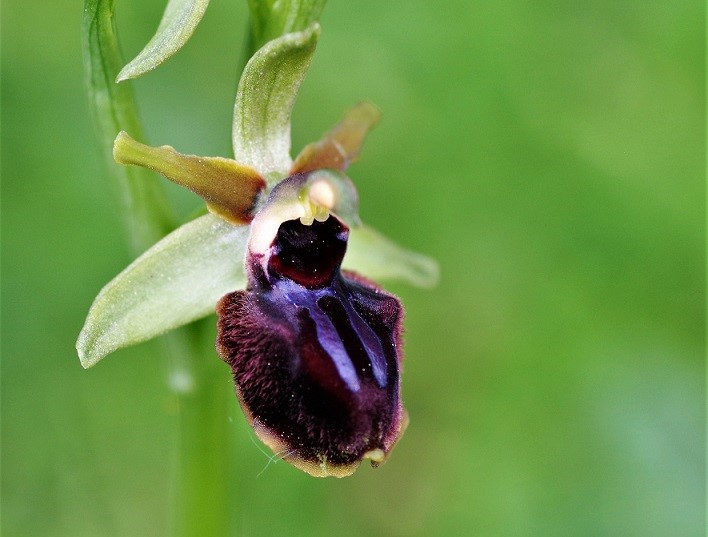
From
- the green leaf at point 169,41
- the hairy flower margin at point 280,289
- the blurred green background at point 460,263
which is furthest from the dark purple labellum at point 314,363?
the blurred green background at point 460,263

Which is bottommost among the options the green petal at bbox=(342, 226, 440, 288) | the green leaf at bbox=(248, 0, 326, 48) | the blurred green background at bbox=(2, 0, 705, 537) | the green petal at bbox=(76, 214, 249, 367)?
the blurred green background at bbox=(2, 0, 705, 537)

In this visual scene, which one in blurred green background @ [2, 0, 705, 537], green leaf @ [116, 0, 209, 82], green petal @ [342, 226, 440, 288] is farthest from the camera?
blurred green background @ [2, 0, 705, 537]

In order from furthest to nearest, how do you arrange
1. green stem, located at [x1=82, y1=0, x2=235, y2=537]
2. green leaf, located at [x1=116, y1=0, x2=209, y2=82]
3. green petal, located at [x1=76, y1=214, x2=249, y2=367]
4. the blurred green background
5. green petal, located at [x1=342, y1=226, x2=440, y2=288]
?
1. the blurred green background
2. green petal, located at [x1=342, y1=226, x2=440, y2=288]
3. green stem, located at [x1=82, y1=0, x2=235, y2=537]
4. green petal, located at [x1=76, y1=214, x2=249, y2=367]
5. green leaf, located at [x1=116, y1=0, x2=209, y2=82]

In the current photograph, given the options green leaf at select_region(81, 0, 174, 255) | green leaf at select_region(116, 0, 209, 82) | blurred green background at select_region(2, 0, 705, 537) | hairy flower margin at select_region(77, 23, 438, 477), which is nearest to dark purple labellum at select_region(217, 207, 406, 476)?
hairy flower margin at select_region(77, 23, 438, 477)

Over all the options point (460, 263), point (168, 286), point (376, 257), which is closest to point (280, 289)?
point (168, 286)

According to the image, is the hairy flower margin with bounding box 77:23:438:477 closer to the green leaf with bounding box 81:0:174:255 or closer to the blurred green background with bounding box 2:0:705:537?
the green leaf with bounding box 81:0:174:255

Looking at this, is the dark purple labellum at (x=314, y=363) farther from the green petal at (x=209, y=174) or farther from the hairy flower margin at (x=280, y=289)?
the green petal at (x=209, y=174)

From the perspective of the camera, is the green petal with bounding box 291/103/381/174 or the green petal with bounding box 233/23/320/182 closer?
the green petal with bounding box 233/23/320/182
